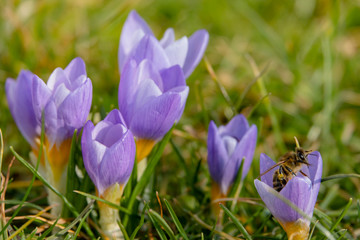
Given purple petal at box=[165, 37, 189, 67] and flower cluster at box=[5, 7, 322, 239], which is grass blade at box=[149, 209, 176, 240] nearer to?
flower cluster at box=[5, 7, 322, 239]

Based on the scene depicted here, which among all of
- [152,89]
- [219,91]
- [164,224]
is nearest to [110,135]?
[152,89]

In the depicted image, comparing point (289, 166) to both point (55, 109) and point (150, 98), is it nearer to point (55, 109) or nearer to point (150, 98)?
point (150, 98)

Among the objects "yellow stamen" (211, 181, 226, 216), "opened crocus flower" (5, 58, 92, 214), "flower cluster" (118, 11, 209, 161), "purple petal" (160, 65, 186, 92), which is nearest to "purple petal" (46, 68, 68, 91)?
"opened crocus flower" (5, 58, 92, 214)

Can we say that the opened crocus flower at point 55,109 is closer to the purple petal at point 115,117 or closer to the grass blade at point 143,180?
the purple petal at point 115,117

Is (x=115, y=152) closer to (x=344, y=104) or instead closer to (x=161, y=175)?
(x=161, y=175)

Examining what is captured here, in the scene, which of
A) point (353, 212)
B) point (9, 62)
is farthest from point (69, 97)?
point (9, 62)
